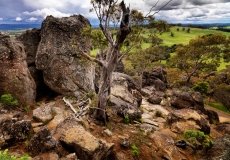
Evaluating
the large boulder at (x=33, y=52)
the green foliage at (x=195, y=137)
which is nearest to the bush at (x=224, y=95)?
the green foliage at (x=195, y=137)

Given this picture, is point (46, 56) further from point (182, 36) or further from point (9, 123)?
point (182, 36)

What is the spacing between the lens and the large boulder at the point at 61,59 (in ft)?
63.2

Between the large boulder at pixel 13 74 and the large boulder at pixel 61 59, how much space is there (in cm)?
273

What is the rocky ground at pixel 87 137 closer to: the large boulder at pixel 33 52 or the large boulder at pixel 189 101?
the large boulder at pixel 33 52

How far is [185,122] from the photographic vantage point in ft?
63.6

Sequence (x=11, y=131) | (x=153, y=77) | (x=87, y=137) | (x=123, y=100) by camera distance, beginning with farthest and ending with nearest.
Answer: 1. (x=153, y=77)
2. (x=123, y=100)
3. (x=87, y=137)
4. (x=11, y=131)

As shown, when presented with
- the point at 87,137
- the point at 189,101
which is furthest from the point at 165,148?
the point at 189,101

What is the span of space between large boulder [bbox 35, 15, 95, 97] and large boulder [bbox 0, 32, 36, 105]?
2730mm

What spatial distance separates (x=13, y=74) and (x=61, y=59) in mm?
5091

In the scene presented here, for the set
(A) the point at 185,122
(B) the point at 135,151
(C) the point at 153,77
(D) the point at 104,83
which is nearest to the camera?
(B) the point at 135,151

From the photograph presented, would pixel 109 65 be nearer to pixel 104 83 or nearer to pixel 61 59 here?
pixel 104 83

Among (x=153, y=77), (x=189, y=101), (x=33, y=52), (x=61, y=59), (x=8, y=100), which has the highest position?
(x=33, y=52)

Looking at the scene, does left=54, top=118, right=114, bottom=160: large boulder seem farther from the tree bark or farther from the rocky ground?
the tree bark

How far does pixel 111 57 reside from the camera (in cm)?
1395
